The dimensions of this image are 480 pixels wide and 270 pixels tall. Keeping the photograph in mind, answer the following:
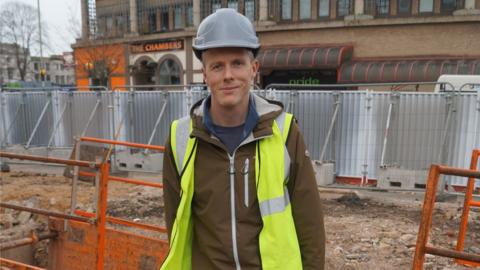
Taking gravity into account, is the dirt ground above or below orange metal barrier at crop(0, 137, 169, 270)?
below

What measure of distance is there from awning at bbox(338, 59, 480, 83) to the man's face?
2084 cm

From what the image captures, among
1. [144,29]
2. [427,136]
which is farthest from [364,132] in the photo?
[144,29]

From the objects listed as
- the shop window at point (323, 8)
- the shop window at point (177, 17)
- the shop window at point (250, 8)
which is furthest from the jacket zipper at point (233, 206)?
the shop window at point (177, 17)

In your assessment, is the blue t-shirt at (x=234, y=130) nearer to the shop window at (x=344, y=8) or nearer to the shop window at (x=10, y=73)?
the shop window at (x=344, y=8)

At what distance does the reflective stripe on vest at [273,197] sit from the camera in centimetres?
191

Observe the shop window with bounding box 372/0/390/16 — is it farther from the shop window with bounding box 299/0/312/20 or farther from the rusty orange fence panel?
the rusty orange fence panel

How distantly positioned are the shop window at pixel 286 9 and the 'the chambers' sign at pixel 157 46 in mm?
7257

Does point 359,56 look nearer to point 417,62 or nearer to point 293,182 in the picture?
point 417,62

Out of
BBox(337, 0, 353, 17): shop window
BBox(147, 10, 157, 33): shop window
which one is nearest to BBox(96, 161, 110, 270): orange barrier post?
BBox(337, 0, 353, 17): shop window

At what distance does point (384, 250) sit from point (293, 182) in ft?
13.0

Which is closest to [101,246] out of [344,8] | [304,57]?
[304,57]

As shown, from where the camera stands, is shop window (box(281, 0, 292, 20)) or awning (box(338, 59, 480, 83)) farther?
shop window (box(281, 0, 292, 20))

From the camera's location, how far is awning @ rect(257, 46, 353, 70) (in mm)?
22906

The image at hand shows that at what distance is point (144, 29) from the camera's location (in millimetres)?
30578
